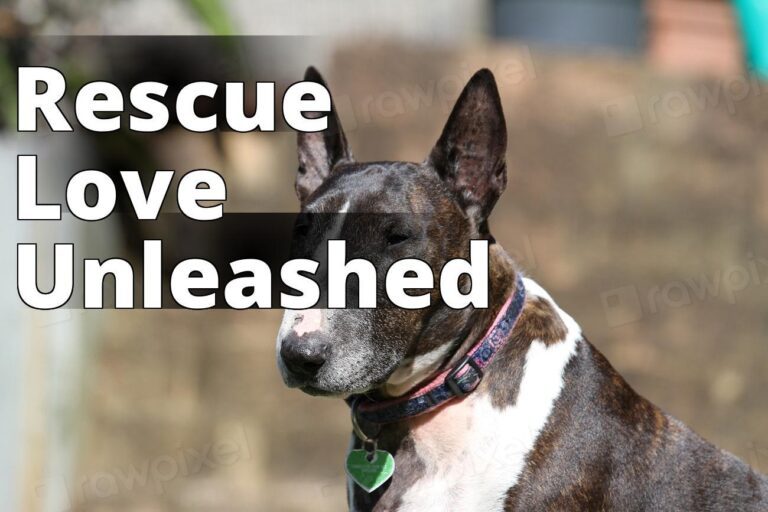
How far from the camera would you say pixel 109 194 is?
5.35 meters

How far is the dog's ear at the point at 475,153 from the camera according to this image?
10.7ft

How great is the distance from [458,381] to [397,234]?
15.7 inches

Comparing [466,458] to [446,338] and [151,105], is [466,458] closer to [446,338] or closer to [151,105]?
[446,338]

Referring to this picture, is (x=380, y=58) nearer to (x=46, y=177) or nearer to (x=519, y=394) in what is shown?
(x=46, y=177)

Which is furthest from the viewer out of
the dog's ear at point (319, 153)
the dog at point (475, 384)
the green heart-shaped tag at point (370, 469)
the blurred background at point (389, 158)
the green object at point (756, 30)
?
the green object at point (756, 30)

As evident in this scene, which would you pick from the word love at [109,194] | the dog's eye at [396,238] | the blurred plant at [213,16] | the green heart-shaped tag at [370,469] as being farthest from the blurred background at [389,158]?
the dog's eye at [396,238]

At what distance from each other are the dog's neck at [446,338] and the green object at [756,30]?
4926 mm

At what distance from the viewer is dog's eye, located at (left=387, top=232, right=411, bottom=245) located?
3127 millimetres

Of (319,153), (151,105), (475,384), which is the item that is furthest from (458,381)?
(151,105)

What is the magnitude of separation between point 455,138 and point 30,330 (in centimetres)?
332

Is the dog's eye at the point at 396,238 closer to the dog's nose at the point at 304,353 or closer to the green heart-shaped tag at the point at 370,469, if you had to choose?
the dog's nose at the point at 304,353

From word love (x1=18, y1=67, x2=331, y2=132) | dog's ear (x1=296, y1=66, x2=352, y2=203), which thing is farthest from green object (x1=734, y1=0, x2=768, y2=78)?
dog's ear (x1=296, y1=66, x2=352, y2=203)

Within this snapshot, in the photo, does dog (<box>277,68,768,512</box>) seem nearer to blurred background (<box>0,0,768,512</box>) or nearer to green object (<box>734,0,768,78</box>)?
blurred background (<box>0,0,768,512</box>)

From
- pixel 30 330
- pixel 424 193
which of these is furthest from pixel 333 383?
pixel 30 330
